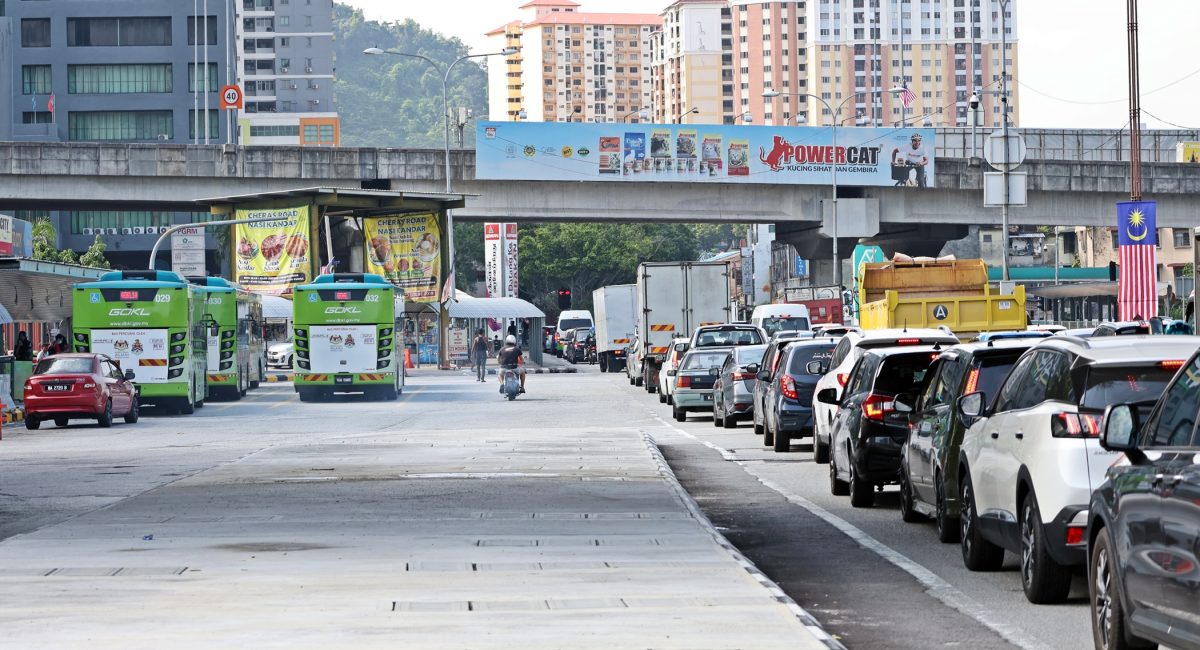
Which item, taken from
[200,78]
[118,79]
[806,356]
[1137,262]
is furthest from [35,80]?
[806,356]

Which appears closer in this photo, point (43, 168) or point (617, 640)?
point (617, 640)

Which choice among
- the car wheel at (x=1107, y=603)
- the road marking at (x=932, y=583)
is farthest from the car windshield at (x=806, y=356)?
the car wheel at (x=1107, y=603)

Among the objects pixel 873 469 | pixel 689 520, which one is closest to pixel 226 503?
pixel 689 520

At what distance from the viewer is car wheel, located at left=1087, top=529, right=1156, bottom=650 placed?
24.9 ft

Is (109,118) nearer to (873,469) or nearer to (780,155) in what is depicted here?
(780,155)

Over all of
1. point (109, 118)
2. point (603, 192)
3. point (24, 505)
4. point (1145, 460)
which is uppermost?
point (109, 118)

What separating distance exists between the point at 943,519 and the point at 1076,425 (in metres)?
3.58

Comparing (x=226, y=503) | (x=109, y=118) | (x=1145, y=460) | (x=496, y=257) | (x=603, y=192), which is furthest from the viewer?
(x=109, y=118)

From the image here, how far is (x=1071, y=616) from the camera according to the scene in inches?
386

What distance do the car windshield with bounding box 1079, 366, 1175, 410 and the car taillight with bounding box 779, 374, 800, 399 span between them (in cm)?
1433

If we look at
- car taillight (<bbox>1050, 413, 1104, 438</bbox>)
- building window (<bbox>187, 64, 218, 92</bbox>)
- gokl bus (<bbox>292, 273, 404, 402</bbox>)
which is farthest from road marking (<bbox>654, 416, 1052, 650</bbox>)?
building window (<bbox>187, 64, 218, 92</bbox>)

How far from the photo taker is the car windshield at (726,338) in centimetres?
3819

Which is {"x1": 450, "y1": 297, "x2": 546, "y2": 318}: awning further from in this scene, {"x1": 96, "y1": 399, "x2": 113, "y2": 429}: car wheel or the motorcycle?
{"x1": 96, "y1": 399, "x2": 113, "y2": 429}: car wheel

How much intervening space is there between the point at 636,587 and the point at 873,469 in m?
6.63
